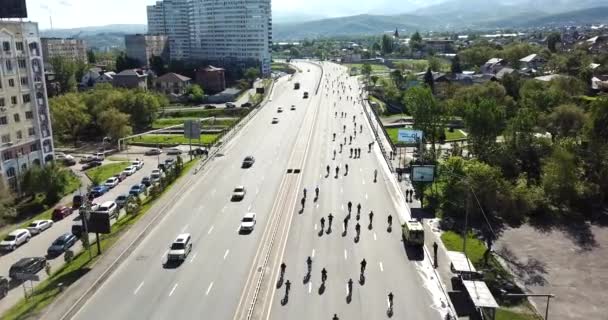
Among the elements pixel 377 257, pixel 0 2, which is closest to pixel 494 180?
pixel 377 257

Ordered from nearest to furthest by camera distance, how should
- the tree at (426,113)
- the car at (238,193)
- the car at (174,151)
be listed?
1. the car at (238,193)
2. the tree at (426,113)
3. the car at (174,151)

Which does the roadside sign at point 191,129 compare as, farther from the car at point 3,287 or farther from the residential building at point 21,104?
the car at point 3,287

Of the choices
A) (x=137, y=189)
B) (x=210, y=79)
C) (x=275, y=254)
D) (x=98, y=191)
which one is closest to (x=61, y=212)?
(x=98, y=191)

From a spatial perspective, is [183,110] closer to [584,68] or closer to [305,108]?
[305,108]

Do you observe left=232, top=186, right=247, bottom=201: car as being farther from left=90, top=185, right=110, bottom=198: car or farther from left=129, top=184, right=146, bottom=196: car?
left=90, top=185, right=110, bottom=198: car

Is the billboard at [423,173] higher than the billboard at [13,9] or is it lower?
A: lower

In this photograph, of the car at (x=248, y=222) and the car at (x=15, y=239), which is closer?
the car at (x=15, y=239)

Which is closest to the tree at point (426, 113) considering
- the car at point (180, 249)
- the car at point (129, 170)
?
the car at point (129, 170)
